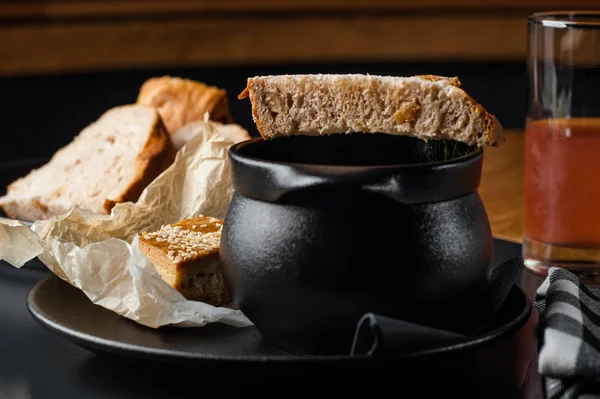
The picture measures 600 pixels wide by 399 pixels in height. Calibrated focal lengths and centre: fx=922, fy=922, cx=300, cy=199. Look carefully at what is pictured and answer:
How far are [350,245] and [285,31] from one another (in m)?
2.42

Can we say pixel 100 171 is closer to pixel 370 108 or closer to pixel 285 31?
pixel 370 108

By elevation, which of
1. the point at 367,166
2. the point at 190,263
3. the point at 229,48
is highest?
the point at 367,166

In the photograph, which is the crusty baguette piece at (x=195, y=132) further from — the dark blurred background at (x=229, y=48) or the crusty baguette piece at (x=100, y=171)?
the dark blurred background at (x=229, y=48)

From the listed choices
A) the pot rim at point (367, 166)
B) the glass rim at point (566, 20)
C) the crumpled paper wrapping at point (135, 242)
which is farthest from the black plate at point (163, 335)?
the glass rim at point (566, 20)

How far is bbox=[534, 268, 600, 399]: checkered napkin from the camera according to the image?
718 mm

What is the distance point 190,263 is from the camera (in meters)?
0.96

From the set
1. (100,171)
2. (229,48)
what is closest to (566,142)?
(100,171)

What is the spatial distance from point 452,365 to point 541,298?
0.21 meters

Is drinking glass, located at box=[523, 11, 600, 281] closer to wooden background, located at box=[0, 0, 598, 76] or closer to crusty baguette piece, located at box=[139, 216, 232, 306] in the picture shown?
crusty baguette piece, located at box=[139, 216, 232, 306]

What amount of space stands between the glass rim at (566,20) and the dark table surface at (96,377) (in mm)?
455

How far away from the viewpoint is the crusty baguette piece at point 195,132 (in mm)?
1504

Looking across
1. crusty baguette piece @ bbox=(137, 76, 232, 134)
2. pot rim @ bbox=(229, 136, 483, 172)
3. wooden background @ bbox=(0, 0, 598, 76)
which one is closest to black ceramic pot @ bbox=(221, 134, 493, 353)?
pot rim @ bbox=(229, 136, 483, 172)

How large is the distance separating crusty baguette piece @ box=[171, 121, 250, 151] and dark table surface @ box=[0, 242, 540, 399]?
2.16 feet

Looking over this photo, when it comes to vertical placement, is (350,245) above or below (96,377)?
above
